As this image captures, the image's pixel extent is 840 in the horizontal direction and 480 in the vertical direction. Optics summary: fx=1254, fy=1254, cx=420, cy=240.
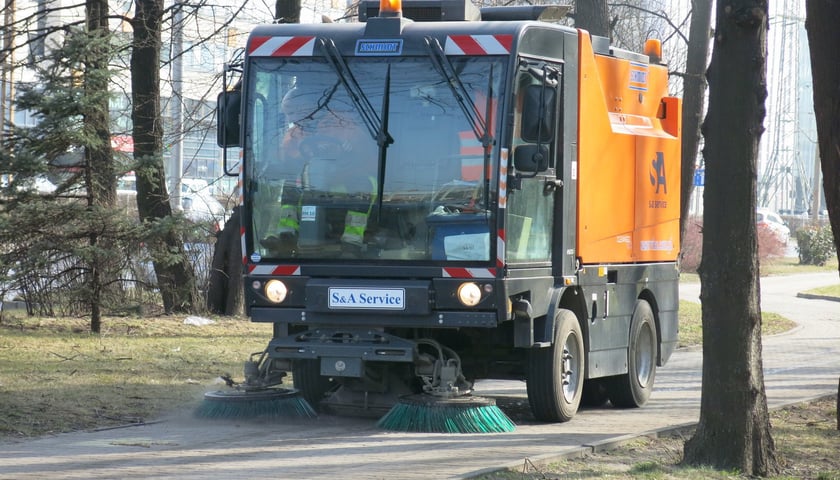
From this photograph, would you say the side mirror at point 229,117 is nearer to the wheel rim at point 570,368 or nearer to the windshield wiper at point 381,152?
the windshield wiper at point 381,152

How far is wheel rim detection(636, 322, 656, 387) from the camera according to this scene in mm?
12024

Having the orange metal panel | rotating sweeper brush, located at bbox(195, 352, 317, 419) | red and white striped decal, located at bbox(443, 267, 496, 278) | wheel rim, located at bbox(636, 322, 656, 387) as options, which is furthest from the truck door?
wheel rim, located at bbox(636, 322, 656, 387)

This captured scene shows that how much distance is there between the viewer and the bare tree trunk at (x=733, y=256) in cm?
786

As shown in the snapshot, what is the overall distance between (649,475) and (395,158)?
3.17 metres

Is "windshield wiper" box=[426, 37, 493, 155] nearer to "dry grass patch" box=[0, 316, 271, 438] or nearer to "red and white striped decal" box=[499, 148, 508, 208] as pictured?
"red and white striped decal" box=[499, 148, 508, 208]

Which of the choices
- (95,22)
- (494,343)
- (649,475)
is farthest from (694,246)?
(649,475)

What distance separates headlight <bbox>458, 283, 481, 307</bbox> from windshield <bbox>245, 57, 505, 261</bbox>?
223mm

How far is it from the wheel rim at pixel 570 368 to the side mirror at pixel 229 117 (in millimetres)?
3143

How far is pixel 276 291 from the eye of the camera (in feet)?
31.8

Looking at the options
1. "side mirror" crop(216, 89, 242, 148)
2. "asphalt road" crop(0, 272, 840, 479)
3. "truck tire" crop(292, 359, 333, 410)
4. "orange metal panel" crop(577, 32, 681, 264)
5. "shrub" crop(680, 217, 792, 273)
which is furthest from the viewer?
"shrub" crop(680, 217, 792, 273)

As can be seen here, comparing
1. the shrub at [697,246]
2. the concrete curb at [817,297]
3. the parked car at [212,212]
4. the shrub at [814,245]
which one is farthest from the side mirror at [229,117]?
the shrub at [814,245]

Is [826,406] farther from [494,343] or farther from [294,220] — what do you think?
[294,220]

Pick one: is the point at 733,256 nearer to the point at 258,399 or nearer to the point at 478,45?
the point at 478,45

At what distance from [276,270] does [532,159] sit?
7.10 ft
